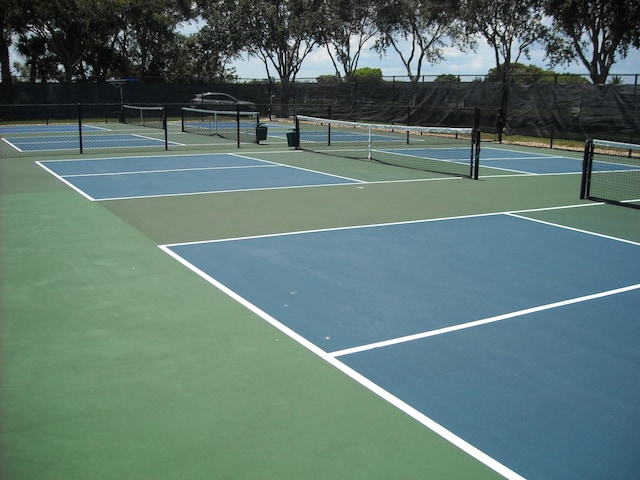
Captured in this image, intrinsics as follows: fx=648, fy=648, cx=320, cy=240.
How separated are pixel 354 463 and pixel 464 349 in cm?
199

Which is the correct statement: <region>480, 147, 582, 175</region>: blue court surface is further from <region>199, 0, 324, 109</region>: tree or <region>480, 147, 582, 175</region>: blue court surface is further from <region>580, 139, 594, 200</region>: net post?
<region>199, 0, 324, 109</region>: tree

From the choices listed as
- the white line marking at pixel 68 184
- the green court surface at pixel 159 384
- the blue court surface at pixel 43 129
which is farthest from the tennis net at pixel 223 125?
the green court surface at pixel 159 384

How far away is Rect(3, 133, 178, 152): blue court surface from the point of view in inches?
835

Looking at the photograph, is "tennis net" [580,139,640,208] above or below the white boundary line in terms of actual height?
above

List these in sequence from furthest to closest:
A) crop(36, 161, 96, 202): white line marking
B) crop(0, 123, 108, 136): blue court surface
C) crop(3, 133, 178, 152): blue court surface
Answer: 1. crop(0, 123, 108, 136): blue court surface
2. crop(3, 133, 178, 152): blue court surface
3. crop(36, 161, 96, 202): white line marking

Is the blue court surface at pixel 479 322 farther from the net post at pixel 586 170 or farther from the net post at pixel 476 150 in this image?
the net post at pixel 476 150

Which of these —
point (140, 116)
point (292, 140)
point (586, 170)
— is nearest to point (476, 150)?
point (586, 170)

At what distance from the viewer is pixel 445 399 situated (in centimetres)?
452

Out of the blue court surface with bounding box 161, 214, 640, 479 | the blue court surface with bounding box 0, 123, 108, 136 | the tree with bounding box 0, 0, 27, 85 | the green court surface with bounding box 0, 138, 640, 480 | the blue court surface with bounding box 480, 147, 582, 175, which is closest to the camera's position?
the green court surface with bounding box 0, 138, 640, 480

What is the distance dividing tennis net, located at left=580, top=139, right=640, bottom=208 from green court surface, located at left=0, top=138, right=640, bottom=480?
340 centimetres

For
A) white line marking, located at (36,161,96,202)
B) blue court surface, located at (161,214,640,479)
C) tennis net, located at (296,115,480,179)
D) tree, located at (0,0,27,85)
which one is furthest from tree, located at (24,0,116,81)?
blue court surface, located at (161,214,640,479)

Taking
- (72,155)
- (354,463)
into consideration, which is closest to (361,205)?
(354,463)

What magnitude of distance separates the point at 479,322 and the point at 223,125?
93.0 feet

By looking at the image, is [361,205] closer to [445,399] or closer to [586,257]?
[586,257]
